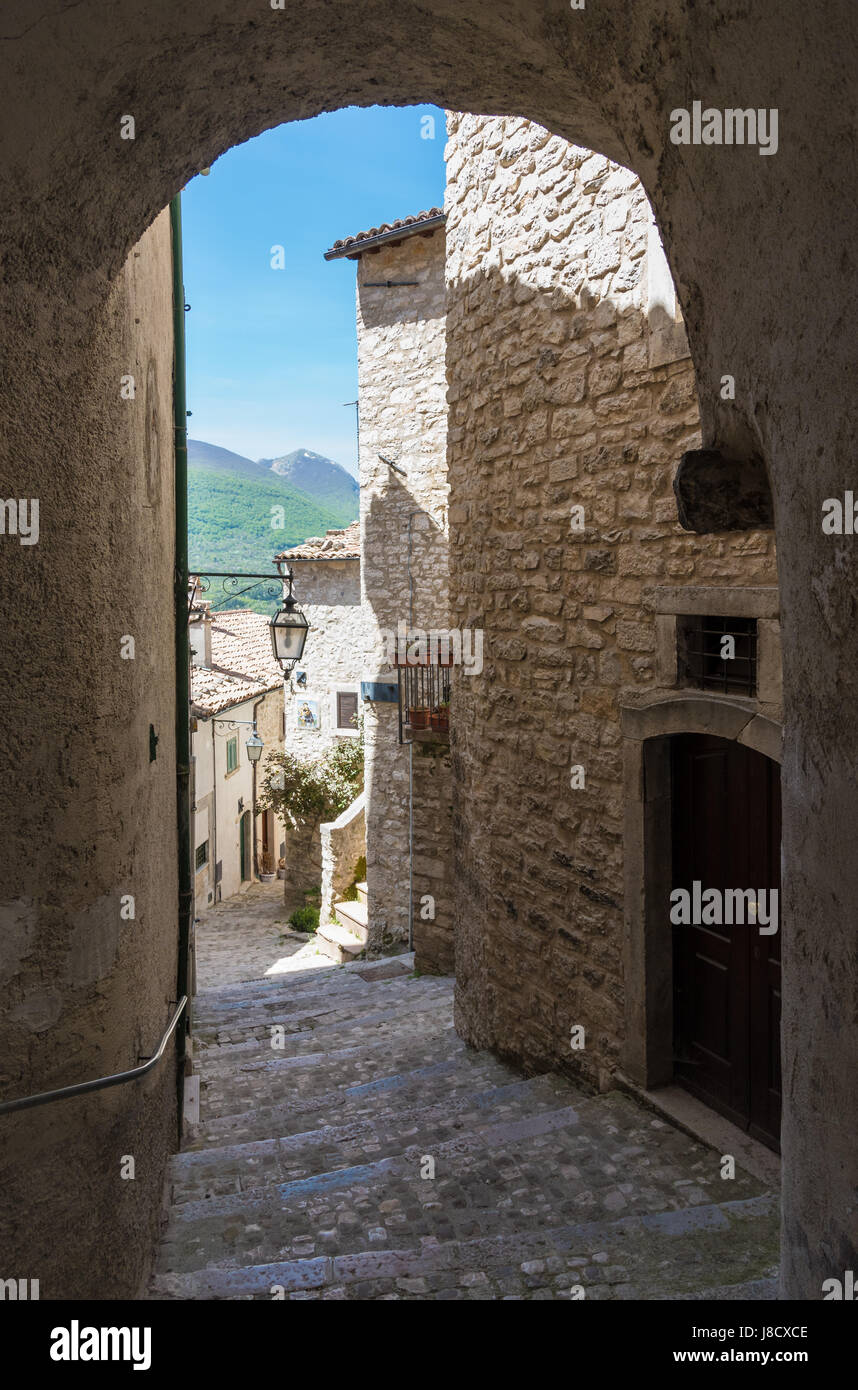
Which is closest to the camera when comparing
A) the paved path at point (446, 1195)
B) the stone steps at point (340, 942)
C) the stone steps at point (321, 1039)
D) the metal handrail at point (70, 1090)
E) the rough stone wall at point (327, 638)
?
the metal handrail at point (70, 1090)

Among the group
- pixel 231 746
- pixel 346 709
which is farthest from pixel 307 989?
Result: pixel 231 746

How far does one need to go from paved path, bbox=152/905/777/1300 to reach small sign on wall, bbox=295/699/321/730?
1047 centimetres

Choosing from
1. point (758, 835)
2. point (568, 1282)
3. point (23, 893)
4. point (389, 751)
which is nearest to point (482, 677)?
point (758, 835)

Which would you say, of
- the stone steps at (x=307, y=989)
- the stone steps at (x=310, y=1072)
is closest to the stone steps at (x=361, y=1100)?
the stone steps at (x=310, y=1072)

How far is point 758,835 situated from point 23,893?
113 inches

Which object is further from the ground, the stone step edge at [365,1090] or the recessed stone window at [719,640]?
the recessed stone window at [719,640]

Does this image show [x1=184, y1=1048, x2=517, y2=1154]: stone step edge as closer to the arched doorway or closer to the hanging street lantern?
the arched doorway

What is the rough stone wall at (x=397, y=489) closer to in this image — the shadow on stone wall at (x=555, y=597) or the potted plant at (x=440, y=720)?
the potted plant at (x=440, y=720)

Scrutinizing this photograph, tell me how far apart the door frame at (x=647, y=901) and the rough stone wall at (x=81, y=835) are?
2.22 metres

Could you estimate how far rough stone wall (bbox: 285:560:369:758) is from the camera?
51.2ft

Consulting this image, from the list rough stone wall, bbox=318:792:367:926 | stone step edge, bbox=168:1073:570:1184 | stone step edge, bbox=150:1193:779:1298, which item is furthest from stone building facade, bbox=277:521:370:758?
stone step edge, bbox=150:1193:779:1298

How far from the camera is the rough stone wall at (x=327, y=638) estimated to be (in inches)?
615

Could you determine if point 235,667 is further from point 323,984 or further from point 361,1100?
point 361,1100
